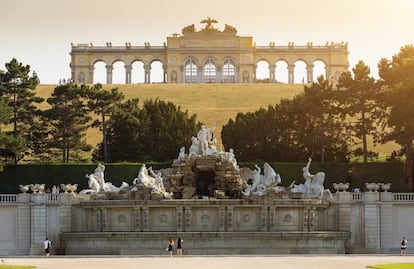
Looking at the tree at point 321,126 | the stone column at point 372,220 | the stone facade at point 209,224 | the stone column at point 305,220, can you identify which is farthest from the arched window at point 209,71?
the stone column at point 305,220

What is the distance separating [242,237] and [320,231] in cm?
447

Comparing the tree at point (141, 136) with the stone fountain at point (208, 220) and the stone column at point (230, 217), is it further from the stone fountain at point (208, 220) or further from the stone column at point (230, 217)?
the stone column at point (230, 217)

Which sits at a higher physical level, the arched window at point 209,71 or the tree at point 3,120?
the arched window at point 209,71

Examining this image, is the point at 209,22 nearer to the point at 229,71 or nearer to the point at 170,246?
the point at 229,71

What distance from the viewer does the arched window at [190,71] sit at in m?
154

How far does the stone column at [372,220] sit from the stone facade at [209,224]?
0.05 metres

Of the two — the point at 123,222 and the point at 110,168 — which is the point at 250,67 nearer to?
the point at 110,168

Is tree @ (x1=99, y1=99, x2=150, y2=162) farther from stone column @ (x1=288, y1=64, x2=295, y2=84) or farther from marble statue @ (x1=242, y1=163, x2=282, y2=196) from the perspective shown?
stone column @ (x1=288, y1=64, x2=295, y2=84)

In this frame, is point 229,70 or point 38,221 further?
point 229,70

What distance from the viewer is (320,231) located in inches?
2422

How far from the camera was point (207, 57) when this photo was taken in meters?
154

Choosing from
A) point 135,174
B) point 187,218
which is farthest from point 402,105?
point 187,218

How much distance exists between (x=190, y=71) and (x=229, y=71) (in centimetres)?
533

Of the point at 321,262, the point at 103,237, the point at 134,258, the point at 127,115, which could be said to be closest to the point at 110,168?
the point at 127,115
